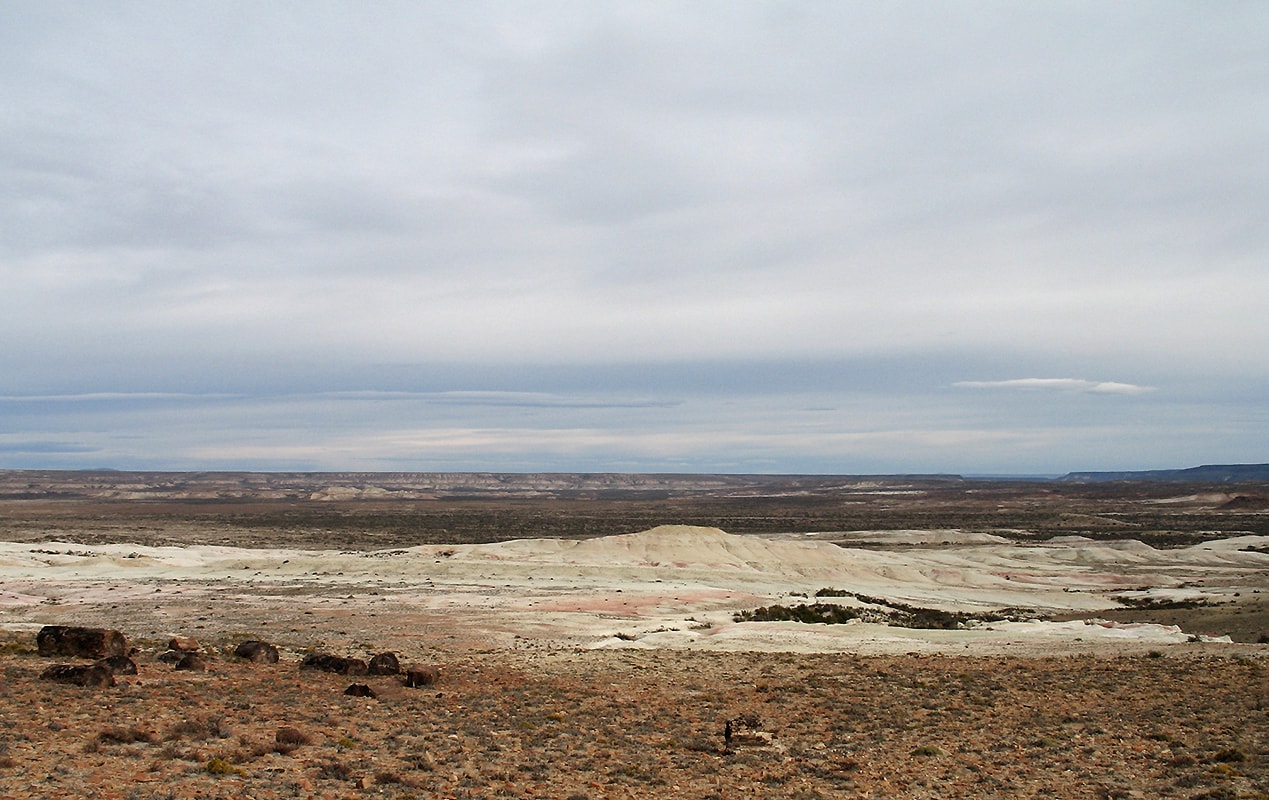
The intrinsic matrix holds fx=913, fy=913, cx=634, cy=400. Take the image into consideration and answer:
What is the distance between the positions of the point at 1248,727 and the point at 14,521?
4502 inches

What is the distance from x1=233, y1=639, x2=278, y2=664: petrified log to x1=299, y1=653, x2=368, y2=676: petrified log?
38.2 inches

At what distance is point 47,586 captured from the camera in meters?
38.0

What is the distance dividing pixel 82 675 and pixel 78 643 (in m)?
3.35

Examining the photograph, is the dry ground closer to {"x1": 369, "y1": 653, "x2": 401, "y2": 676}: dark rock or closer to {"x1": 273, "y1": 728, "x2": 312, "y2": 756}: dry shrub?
{"x1": 273, "y1": 728, "x2": 312, "y2": 756}: dry shrub

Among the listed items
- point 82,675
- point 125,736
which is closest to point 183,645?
point 82,675

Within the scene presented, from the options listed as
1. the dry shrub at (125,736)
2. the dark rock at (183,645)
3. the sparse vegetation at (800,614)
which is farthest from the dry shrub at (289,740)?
the sparse vegetation at (800,614)

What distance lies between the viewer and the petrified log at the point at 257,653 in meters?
19.4

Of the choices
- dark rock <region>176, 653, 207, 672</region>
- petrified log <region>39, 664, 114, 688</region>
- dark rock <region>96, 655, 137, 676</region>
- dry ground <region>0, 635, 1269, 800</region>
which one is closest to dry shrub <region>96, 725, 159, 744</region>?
dry ground <region>0, 635, 1269, 800</region>

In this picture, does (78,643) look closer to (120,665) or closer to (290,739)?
(120,665)

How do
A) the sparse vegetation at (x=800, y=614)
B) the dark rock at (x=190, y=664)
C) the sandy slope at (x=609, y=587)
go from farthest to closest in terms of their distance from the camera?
the sparse vegetation at (x=800, y=614) < the sandy slope at (x=609, y=587) < the dark rock at (x=190, y=664)

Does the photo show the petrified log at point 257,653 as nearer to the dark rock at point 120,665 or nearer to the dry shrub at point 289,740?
the dark rock at point 120,665

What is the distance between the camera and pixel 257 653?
63.9ft

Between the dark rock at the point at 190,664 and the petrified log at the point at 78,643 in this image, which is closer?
the dark rock at the point at 190,664

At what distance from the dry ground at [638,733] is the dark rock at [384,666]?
26 centimetres
